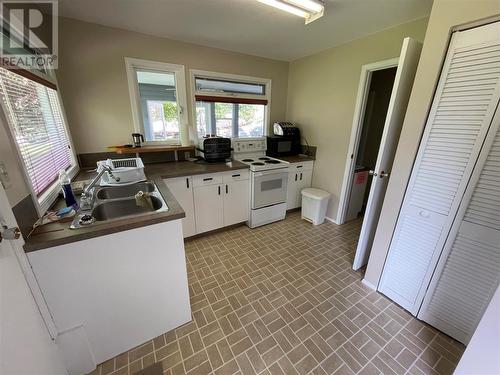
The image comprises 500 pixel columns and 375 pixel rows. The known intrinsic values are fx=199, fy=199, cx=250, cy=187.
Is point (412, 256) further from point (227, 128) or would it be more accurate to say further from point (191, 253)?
point (227, 128)

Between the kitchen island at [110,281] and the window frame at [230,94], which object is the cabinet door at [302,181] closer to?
the window frame at [230,94]

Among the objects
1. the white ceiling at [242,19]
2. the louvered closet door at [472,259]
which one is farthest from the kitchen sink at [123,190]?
the louvered closet door at [472,259]

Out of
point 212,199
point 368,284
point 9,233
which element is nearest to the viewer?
point 9,233

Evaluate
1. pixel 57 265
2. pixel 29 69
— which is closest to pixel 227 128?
pixel 29 69

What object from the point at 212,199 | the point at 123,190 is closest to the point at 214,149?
the point at 212,199

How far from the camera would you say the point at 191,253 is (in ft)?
7.73

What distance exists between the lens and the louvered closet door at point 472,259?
1.18 meters

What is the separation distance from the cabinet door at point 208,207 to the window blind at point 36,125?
1267 millimetres

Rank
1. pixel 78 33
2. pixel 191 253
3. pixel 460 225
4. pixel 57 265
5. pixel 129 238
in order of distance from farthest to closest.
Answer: pixel 191 253 → pixel 78 33 → pixel 460 225 → pixel 129 238 → pixel 57 265

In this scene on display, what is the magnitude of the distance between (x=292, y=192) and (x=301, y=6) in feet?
7.39

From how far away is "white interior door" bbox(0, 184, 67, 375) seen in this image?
771mm

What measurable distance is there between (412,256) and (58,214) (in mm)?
2507

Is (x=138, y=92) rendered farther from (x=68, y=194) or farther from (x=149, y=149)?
(x=68, y=194)

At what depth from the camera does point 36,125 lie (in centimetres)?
142
